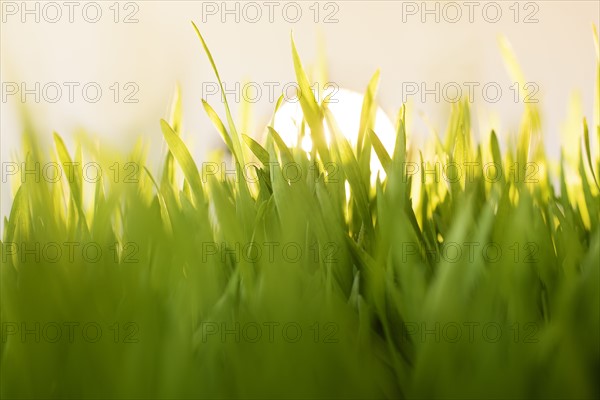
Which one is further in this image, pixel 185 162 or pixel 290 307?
pixel 185 162

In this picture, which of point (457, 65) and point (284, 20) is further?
point (284, 20)

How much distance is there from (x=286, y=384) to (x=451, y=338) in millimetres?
43

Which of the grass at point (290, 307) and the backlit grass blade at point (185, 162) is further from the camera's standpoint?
the backlit grass blade at point (185, 162)

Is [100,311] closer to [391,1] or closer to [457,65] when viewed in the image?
[457,65]

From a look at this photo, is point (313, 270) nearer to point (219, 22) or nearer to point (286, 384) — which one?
point (286, 384)

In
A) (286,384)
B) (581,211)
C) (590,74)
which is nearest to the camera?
(286,384)

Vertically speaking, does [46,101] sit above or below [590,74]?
below

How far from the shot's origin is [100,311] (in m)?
0.17

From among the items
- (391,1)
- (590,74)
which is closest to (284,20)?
(391,1)

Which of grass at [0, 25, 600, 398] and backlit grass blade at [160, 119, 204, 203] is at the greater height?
backlit grass blade at [160, 119, 204, 203]

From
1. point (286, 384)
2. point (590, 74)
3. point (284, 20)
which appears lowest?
point (286, 384)

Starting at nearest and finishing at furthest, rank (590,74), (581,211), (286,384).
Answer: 1. (286,384)
2. (581,211)
3. (590,74)

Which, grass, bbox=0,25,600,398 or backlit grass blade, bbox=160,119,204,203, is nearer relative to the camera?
grass, bbox=0,25,600,398

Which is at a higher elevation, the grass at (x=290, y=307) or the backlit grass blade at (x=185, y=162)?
the backlit grass blade at (x=185, y=162)
